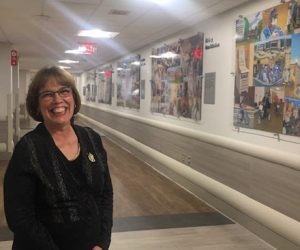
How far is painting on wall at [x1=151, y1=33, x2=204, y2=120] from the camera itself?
6230 mm

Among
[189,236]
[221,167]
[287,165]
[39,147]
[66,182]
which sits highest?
[39,147]

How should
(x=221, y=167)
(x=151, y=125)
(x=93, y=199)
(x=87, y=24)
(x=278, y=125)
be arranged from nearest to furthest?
(x=93, y=199) < (x=278, y=125) < (x=221, y=167) < (x=87, y=24) < (x=151, y=125)

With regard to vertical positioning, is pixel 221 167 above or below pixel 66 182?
below

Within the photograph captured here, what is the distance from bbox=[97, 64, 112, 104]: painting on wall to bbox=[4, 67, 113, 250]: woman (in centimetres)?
1165

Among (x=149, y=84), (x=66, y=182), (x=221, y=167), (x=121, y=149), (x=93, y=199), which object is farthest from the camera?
(x=121, y=149)

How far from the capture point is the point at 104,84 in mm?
14758

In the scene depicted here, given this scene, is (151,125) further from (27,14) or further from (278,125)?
(278,125)

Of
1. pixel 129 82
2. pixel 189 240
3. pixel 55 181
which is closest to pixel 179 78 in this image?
pixel 189 240

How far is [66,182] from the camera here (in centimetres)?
171

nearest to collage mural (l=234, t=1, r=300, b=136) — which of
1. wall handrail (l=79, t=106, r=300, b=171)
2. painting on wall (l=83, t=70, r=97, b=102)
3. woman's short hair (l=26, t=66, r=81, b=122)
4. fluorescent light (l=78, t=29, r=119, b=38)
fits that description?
wall handrail (l=79, t=106, r=300, b=171)

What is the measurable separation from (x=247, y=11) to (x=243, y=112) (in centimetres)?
→ 120

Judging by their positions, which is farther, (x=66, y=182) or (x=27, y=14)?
(x=27, y=14)

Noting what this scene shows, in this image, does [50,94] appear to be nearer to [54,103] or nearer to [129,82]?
[54,103]

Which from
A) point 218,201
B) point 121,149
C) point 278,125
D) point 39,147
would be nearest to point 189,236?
point 218,201
